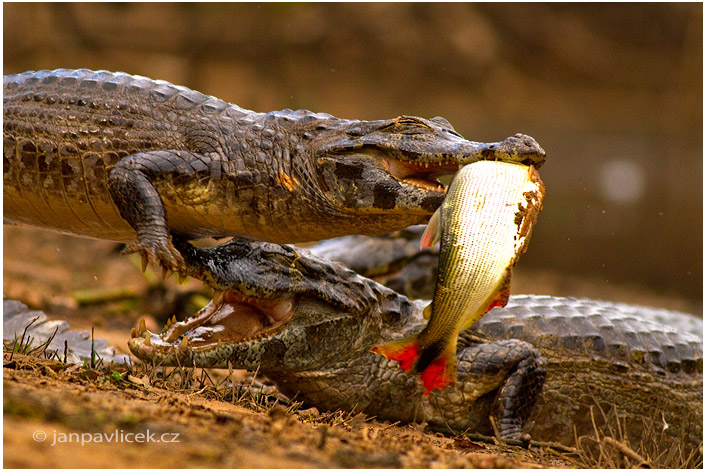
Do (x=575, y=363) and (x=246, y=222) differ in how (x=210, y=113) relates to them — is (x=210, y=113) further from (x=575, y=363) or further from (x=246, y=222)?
(x=575, y=363)

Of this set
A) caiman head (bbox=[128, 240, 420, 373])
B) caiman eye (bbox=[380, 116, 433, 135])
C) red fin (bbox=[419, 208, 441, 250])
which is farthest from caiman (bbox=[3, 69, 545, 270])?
red fin (bbox=[419, 208, 441, 250])

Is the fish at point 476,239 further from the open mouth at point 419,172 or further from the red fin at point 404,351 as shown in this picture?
the open mouth at point 419,172

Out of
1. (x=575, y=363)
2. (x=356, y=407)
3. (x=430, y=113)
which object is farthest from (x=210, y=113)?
(x=430, y=113)

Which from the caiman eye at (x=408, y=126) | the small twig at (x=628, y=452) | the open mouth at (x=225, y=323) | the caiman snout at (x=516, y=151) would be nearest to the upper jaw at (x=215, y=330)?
the open mouth at (x=225, y=323)

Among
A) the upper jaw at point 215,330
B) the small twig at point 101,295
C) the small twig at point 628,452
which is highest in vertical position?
Result: the upper jaw at point 215,330

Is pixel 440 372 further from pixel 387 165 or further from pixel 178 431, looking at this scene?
pixel 178 431

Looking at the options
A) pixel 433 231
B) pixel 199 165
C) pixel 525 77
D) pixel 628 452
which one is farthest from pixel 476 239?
pixel 525 77
